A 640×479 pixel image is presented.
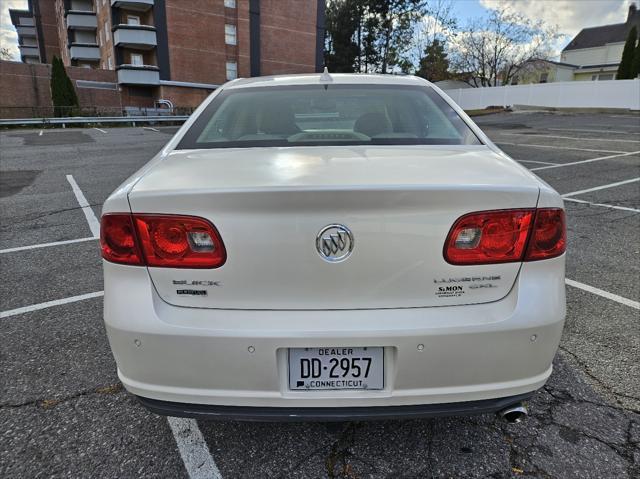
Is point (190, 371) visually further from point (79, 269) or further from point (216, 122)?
point (79, 269)

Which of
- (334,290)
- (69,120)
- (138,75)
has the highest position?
(138,75)

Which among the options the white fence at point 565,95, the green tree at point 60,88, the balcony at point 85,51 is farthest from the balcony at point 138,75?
the white fence at point 565,95

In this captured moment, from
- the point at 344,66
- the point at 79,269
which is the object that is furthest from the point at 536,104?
the point at 79,269

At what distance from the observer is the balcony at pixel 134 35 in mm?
32469

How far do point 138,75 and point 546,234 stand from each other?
36.7m

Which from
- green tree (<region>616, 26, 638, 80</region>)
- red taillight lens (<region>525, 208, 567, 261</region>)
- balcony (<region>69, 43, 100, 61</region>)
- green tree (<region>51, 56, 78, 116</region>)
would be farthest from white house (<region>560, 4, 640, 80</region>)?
red taillight lens (<region>525, 208, 567, 261</region>)

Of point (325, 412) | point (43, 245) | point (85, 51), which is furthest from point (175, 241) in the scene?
point (85, 51)

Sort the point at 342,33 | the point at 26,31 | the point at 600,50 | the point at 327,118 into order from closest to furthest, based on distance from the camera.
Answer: the point at 327,118, the point at 342,33, the point at 600,50, the point at 26,31

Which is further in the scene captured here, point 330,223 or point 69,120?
point 69,120

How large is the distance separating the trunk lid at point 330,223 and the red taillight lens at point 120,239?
0.08 metres

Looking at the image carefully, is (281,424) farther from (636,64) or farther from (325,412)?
(636,64)

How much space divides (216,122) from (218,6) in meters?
38.1

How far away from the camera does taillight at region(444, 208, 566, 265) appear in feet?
5.29

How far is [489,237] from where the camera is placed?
5.33 ft
